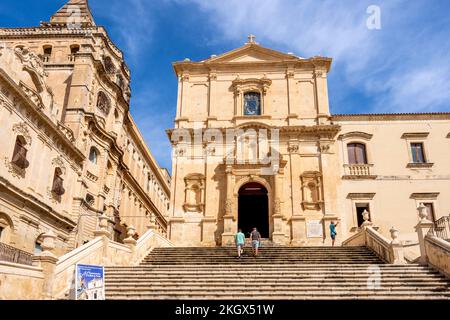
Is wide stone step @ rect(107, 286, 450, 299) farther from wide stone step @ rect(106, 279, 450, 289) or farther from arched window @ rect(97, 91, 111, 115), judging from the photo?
arched window @ rect(97, 91, 111, 115)

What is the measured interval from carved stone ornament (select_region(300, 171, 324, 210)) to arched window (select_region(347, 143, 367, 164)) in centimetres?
262

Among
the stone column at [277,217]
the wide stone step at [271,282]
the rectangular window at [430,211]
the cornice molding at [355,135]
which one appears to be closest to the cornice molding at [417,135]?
→ the cornice molding at [355,135]

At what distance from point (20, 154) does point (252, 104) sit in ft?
46.9

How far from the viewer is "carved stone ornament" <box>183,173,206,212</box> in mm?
24344

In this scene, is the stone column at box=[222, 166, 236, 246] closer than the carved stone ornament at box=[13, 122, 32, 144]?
No

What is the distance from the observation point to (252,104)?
27.1 meters

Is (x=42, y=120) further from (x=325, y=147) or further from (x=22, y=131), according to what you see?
(x=325, y=147)

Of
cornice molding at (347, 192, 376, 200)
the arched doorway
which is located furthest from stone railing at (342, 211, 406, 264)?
the arched doorway

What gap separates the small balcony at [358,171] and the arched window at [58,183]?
17.0 metres

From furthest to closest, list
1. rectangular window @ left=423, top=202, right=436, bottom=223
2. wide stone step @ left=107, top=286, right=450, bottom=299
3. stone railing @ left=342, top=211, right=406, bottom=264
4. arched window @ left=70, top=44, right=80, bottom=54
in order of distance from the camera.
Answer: arched window @ left=70, top=44, right=80, bottom=54
rectangular window @ left=423, top=202, right=436, bottom=223
stone railing @ left=342, top=211, right=406, bottom=264
wide stone step @ left=107, top=286, right=450, bottom=299

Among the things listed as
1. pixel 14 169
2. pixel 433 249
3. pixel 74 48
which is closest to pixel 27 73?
pixel 14 169

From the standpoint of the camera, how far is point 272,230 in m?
Answer: 23.2

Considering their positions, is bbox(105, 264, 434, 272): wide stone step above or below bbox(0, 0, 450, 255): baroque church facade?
below
